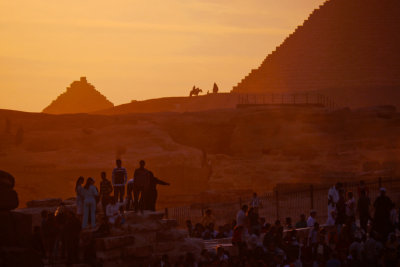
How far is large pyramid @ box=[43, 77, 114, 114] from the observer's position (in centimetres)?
11988

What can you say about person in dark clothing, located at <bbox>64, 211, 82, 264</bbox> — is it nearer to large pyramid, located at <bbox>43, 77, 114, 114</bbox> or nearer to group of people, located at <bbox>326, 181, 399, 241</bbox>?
group of people, located at <bbox>326, 181, 399, 241</bbox>

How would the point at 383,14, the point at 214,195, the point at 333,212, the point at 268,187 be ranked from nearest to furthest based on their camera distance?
the point at 333,212
the point at 214,195
the point at 268,187
the point at 383,14

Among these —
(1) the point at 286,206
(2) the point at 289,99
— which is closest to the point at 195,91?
(2) the point at 289,99

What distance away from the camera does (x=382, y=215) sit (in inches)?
619

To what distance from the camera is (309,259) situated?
14.9 meters

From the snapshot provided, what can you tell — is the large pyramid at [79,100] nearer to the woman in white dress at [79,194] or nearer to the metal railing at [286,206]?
the metal railing at [286,206]

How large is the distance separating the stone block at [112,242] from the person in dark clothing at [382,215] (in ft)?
14.0

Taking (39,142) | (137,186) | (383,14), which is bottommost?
(137,186)

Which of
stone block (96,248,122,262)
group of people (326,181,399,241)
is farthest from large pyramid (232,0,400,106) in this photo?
stone block (96,248,122,262)

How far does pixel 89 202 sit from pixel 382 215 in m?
4.88

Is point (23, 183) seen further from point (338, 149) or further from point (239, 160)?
point (338, 149)

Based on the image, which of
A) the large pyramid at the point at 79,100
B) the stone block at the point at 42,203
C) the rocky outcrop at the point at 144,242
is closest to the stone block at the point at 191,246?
the rocky outcrop at the point at 144,242

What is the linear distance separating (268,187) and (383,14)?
6256cm

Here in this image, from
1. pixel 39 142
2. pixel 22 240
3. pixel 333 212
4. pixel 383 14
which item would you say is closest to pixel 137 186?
pixel 333 212
